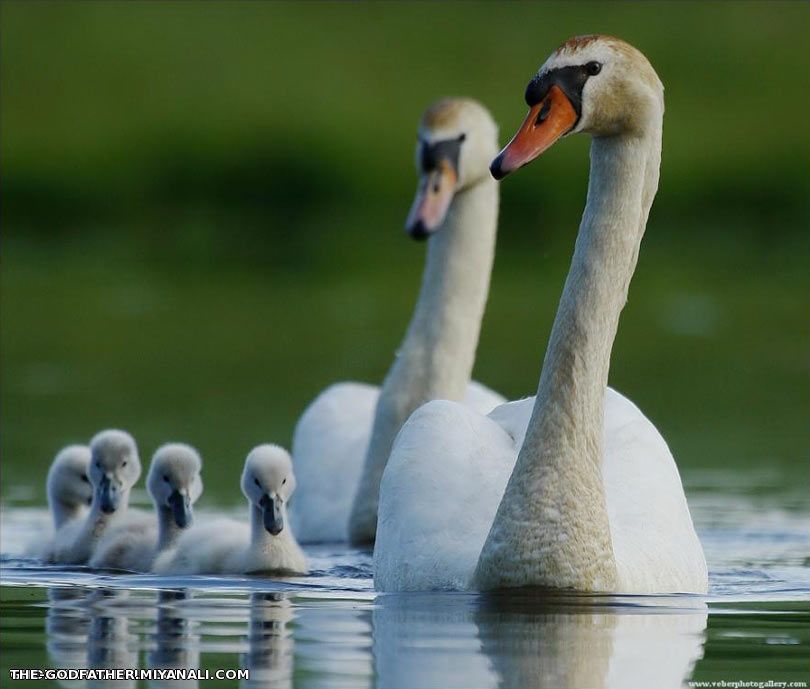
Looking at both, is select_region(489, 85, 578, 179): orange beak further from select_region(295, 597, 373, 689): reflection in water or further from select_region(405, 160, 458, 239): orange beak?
select_region(405, 160, 458, 239): orange beak

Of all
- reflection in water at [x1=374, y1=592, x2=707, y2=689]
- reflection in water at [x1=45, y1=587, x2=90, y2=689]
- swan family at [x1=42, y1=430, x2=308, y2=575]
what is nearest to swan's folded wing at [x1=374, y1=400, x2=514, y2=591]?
reflection in water at [x1=374, y1=592, x2=707, y2=689]

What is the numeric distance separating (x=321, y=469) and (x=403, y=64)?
41532mm

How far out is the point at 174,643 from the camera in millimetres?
7164

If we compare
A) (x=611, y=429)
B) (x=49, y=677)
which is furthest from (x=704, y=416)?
(x=49, y=677)

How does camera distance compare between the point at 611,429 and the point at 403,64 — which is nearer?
the point at 611,429

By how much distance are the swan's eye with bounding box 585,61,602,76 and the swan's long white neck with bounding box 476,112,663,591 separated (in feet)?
0.89

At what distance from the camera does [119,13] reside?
56188 mm

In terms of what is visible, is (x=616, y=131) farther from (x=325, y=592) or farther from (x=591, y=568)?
(x=325, y=592)

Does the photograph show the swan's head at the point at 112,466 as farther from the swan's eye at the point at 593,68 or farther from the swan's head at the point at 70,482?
the swan's eye at the point at 593,68

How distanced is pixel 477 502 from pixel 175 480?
2259mm

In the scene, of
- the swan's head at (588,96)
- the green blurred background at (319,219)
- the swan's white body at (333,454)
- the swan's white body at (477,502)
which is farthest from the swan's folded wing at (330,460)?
the swan's head at (588,96)

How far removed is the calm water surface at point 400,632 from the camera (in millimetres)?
6656

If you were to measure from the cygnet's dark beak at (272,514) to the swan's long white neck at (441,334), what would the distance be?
4.73 ft

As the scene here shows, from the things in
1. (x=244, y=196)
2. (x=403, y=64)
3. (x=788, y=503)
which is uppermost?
(x=403, y=64)
